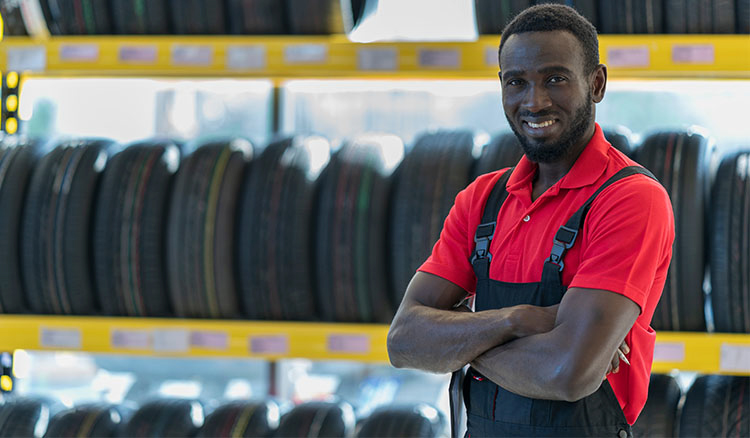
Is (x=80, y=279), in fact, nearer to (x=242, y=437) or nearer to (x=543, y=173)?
(x=242, y=437)

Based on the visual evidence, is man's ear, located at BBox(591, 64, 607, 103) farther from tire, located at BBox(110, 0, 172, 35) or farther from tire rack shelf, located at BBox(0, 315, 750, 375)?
tire, located at BBox(110, 0, 172, 35)

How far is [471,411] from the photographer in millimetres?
1739

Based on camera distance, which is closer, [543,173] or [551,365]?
[551,365]

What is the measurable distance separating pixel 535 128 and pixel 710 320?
1.11m

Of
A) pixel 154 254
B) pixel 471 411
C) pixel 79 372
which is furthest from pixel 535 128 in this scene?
pixel 79 372

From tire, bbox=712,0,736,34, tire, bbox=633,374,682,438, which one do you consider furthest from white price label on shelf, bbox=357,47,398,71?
tire, bbox=633,374,682,438

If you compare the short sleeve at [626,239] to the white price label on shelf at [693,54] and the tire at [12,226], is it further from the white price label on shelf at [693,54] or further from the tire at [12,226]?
the tire at [12,226]

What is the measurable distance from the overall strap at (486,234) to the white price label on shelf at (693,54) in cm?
87

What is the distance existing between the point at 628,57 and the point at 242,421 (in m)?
1.67

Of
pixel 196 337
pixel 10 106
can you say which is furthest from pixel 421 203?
pixel 10 106

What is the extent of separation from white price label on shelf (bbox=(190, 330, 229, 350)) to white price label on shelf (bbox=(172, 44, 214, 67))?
0.84 m

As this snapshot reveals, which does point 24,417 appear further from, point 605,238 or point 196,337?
point 605,238

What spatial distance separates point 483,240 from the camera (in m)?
1.75

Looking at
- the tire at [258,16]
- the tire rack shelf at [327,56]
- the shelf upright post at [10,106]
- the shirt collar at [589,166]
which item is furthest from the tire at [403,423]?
the shelf upright post at [10,106]
